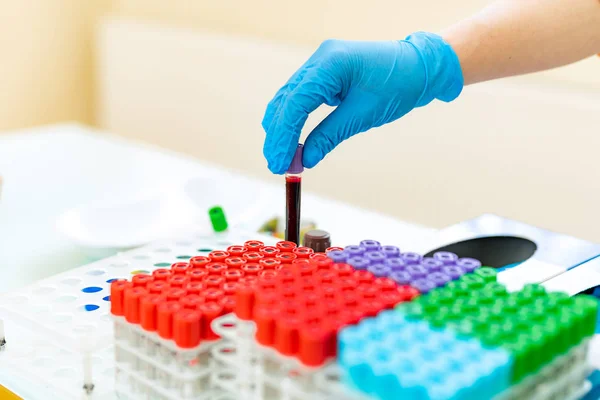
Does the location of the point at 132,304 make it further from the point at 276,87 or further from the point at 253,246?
the point at 276,87

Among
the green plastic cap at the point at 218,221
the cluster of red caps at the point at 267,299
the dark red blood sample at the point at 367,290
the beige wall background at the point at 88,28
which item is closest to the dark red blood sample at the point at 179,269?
the cluster of red caps at the point at 267,299

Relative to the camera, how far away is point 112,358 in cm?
97

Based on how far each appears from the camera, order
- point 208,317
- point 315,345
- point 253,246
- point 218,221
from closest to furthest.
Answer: point 315,345 → point 208,317 → point 253,246 → point 218,221

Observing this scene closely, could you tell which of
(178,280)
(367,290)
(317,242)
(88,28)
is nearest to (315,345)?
(367,290)

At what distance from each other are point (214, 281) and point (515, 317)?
331mm

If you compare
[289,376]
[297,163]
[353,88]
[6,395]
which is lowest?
[6,395]

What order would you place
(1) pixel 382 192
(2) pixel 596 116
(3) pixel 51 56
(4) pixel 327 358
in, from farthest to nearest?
(3) pixel 51 56 < (1) pixel 382 192 < (2) pixel 596 116 < (4) pixel 327 358

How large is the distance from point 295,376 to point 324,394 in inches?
1.3

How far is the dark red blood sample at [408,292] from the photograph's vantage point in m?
0.79

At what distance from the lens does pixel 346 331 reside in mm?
673

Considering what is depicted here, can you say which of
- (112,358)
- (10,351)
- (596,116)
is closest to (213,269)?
(112,358)

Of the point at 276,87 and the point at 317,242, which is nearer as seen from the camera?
the point at 317,242

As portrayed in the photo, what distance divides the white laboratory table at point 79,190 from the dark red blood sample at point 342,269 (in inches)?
16.2

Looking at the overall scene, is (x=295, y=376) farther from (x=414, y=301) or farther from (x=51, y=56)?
(x=51, y=56)
